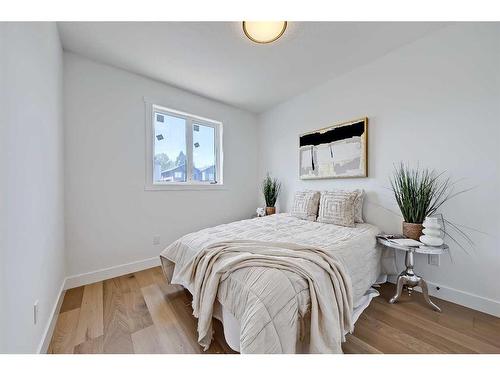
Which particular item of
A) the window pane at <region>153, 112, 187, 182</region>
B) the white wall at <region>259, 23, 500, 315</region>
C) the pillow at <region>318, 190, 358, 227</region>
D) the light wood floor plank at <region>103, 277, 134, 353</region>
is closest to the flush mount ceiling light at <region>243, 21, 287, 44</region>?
the white wall at <region>259, 23, 500, 315</region>

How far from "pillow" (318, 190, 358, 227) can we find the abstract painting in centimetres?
34

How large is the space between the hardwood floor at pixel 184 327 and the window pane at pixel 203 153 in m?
1.79

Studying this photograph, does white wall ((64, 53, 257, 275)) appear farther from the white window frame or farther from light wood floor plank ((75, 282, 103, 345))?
light wood floor plank ((75, 282, 103, 345))

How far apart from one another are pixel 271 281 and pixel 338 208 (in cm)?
151

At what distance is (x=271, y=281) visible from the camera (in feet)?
3.35

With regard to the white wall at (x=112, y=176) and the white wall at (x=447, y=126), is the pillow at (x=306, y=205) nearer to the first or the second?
the white wall at (x=447, y=126)

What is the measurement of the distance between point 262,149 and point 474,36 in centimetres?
274

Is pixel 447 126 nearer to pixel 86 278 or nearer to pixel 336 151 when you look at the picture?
pixel 336 151

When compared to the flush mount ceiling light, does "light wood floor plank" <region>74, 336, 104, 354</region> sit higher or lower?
lower

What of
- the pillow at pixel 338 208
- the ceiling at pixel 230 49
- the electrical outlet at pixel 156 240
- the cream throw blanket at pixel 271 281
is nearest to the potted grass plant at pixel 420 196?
the pillow at pixel 338 208

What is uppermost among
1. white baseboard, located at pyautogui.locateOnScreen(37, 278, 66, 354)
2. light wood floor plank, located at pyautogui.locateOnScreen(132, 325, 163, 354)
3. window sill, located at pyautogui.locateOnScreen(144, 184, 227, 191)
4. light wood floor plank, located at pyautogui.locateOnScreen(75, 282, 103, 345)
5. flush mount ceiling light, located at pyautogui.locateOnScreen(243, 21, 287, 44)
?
flush mount ceiling light, located at pyautogui.locateOnScreen(243, 21, 287, 44)

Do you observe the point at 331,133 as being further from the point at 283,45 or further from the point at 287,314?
the point at 287,314

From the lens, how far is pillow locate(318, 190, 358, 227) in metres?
2.15
